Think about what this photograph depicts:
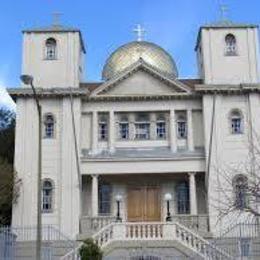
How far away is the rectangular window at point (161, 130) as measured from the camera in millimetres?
40188

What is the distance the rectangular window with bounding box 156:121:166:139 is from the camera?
4019 centimetres

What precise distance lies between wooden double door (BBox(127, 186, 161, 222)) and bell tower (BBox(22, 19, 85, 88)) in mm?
7013

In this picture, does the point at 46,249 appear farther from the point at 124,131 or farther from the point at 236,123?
the point at 236,123

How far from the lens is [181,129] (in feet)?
131

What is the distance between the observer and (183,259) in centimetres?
3100

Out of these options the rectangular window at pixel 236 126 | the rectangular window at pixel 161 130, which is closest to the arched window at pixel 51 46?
the rectangular window at pixel 161 130

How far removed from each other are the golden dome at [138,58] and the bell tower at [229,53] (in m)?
3.34

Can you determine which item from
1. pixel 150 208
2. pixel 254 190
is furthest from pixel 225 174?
pixel 254 190

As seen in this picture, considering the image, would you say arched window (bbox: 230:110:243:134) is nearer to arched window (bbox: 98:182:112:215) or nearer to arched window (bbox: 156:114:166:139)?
arched window (bbox: 156:114:166:139)

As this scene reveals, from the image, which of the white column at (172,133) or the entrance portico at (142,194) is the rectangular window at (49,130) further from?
the white column at (172,133)

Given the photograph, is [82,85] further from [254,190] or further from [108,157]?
[254,190]

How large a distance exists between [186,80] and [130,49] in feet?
14.2

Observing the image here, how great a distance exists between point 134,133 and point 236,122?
583 cm

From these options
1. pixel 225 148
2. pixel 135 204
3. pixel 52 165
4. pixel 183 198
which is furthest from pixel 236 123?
pixel 52 165
